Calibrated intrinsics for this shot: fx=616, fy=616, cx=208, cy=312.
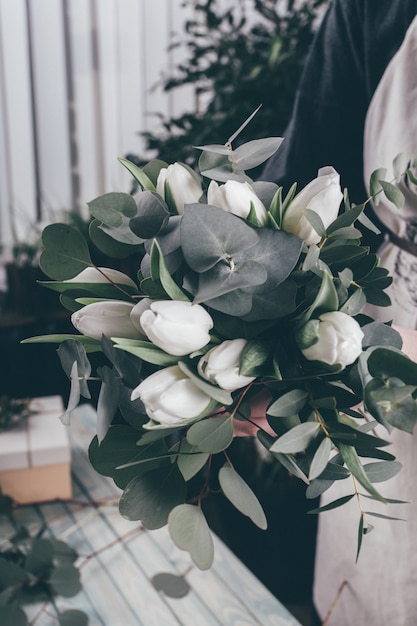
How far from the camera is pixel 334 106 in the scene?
0.91m

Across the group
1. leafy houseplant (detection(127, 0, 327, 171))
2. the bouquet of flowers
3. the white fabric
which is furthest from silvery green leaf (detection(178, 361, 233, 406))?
leafy houseplant (detection(127, 0, 327, 171))

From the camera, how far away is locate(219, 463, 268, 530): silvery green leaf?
480 millimetres

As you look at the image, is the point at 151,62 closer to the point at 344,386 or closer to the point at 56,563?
the point at 56,563

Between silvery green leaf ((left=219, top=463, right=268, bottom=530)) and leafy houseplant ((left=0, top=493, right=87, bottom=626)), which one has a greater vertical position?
silvery green leaf ((left=219, top=463, right=268, bottom=530))

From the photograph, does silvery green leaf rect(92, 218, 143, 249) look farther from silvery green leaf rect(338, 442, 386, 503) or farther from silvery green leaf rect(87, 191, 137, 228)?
silvery green leaf rect(338, 442, 386, 503)

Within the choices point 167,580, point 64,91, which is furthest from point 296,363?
point 64,91

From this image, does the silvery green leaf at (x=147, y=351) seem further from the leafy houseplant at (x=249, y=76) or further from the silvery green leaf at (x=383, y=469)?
the leafy houseplant at (x=249, y=76)

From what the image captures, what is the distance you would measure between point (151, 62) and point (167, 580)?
10.9ft

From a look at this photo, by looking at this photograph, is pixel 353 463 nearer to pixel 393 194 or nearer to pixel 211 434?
pixel 211 434

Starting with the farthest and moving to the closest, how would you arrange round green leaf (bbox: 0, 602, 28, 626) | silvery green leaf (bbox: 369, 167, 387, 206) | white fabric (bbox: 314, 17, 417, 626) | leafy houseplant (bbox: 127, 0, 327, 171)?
leafy houseplant (bbox: 127, 0, 327, 171), round green leaf (bbox: 0, 602, 28, 626), white fabric (bbox: 314, 17, 417, 626), silvery green leaf (bbox: 369, 167, 387, 206)

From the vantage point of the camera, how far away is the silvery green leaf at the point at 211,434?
1.50ft

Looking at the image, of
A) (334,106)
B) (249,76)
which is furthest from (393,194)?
(249,76)

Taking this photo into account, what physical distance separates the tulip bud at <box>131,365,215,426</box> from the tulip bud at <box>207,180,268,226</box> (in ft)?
0.42

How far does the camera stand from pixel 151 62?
144 inches
